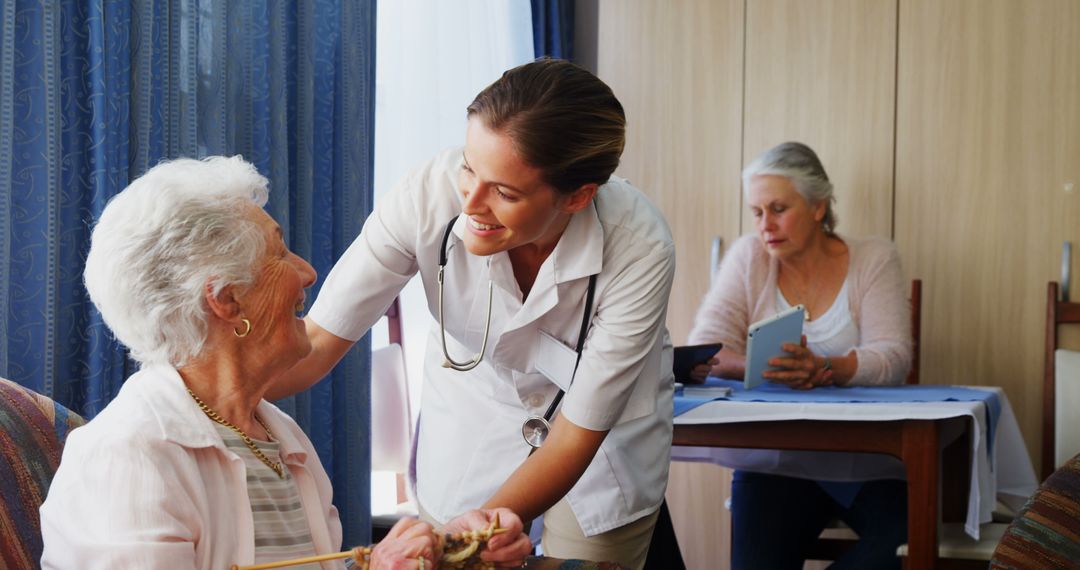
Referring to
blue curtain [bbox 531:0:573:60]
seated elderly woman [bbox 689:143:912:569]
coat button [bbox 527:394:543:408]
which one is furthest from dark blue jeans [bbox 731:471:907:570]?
blue curtain [bbox 531:0:573:60]

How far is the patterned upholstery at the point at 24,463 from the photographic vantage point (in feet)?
4.06

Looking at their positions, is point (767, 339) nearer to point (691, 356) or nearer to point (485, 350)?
point (691, 356)

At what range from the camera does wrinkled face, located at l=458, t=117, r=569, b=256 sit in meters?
1.49

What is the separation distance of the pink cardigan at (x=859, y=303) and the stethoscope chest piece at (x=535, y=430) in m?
1.35

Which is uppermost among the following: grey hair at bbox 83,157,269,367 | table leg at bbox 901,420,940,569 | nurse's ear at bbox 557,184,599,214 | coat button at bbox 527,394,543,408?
nurse's ear at bbox 557,184,599,214

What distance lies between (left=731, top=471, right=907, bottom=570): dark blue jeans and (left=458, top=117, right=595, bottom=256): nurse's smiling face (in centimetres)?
149

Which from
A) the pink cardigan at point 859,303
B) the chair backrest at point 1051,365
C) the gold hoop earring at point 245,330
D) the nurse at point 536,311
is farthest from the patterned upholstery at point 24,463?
the chair backrest at point 1051,365

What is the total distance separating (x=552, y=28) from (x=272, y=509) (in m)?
3.12

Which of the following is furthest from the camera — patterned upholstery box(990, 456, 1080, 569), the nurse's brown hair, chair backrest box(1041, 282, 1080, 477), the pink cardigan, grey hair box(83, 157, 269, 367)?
chair backrest box(1041, 282, 1080, 477)

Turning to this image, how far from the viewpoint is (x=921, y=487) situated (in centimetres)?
215

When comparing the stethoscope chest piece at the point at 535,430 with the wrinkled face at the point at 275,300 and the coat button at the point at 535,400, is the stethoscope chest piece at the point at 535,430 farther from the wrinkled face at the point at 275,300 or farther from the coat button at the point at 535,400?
the wrinkled face at the point at 275,300

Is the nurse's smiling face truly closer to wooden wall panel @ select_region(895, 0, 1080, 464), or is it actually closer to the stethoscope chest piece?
the stethoscope chest piece

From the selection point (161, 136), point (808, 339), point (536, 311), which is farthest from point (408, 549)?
point (808, 339)

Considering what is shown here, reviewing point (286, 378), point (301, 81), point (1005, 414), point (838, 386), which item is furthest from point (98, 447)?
point (1005, 414)
